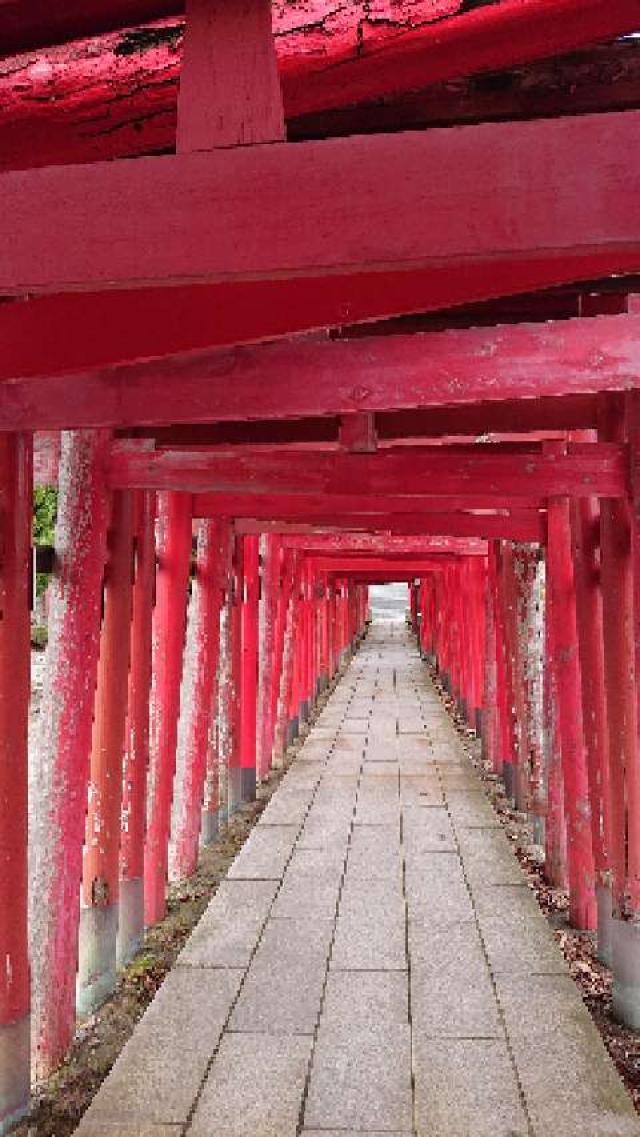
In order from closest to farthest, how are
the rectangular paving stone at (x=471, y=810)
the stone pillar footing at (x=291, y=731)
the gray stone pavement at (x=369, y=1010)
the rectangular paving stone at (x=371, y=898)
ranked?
the gray stone pavement at (x=369, y=1010)
the rectangular paving stone at (x=371, y=898)
the rectangular paving stone at (x=471, y=810)
the stone pillar footing at (x=291, y=731)

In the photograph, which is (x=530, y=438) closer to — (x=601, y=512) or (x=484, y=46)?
(x=601, y=512)

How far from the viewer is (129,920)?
486 centimetres

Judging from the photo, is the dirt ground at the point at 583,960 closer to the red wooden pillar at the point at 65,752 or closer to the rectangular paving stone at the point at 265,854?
the rectangular paving stone at the point at 265,854

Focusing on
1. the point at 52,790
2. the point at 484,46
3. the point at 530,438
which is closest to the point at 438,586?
the point at 530,438

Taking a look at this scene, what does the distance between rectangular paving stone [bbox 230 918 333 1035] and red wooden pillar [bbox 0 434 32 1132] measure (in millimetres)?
962

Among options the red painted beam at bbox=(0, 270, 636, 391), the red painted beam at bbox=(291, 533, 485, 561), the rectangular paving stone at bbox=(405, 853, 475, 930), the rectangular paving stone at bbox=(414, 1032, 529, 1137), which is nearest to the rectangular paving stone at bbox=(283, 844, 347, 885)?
the rectangular paving stone at bbox=(405, 853, 475, 930)

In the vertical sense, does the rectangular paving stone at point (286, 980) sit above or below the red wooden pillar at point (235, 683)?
below

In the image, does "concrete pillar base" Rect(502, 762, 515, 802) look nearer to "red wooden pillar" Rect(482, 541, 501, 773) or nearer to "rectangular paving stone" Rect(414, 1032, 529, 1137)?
"red wooden pillar" Rect(482, 541, 501, 773)

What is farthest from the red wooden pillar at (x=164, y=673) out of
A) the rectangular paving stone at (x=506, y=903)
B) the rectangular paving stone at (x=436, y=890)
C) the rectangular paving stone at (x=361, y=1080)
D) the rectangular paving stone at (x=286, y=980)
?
the rectangular paving stone at (x=506, y=903)

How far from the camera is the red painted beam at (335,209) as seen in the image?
112 cm

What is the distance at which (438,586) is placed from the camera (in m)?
Answer: 19.3

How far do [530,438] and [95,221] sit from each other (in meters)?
4.25

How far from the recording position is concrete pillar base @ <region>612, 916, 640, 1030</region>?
4137mm

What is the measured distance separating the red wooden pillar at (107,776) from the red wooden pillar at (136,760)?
341 millimetres
